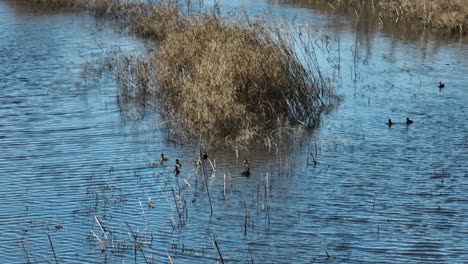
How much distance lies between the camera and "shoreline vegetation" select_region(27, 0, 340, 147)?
11328 mm

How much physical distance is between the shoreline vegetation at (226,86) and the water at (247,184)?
16.1 inches

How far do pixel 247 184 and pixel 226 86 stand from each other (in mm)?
2566

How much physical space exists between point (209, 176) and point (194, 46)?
460 centimetres

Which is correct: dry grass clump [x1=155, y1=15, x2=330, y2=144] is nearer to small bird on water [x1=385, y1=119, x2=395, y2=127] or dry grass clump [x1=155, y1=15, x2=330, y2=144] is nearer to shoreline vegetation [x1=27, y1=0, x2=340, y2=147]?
shoreline vegetation [x1=27, y1=0, x2=340, y2=147]

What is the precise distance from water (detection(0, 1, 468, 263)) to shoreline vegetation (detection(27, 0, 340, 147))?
41 centimetres

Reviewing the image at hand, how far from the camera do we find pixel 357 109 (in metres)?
13.1

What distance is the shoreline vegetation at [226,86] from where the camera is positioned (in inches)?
446

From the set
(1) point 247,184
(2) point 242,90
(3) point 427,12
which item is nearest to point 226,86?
(2) point 242,90

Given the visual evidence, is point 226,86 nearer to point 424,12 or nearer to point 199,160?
point 199,160

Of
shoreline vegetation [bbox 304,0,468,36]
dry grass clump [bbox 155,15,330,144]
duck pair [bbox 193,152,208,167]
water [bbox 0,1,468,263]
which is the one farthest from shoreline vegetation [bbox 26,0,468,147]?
shoreline vegetation [bbox 304,0,468,36]

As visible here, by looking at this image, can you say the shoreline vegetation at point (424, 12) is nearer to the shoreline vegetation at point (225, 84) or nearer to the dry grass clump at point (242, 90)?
the shoreline vegetation at point (225, 84)

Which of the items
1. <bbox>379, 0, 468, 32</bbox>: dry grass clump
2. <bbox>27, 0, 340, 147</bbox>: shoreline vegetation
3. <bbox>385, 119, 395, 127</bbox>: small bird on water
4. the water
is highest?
<bbox>379, 0, 468, 32</bbox>: dry grass clump

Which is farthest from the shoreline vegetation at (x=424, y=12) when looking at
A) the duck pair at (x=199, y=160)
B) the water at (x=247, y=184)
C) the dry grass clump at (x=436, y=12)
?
the duck pair at (x=199, y=160)

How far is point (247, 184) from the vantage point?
30.8ft
